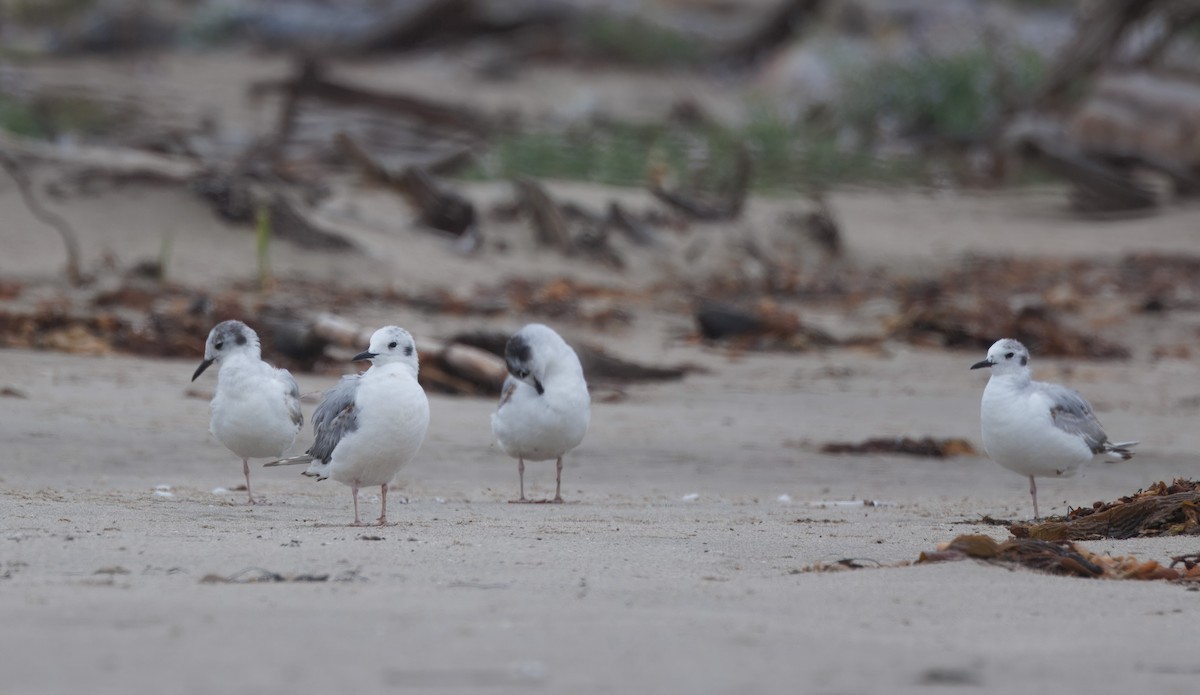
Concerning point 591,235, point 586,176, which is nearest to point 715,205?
point 586,176

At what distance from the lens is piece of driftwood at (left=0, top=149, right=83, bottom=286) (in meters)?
11.8

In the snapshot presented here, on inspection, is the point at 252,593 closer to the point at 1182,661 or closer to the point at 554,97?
the point at 1182,661

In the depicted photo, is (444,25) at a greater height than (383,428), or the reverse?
(444,25)

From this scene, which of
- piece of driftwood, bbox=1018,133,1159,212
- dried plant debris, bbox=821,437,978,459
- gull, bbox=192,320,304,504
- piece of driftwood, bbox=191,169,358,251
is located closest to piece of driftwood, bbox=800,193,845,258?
piece of driftwood, bbox=1018,133,1159,212

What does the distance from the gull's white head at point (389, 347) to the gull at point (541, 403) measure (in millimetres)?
1040

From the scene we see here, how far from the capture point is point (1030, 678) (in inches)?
140

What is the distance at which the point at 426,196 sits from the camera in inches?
597

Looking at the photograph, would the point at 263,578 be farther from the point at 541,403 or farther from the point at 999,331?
the point at 999,331

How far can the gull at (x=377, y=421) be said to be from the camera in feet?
19.8

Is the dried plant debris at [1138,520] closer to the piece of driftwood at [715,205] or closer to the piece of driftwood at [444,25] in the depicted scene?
the piece of driftwood at [715,205]

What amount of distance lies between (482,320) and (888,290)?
14.9 feet

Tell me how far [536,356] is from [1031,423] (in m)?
2.28

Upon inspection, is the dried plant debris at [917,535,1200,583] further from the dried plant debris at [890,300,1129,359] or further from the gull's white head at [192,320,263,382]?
the dried plant debris at [890,300,1129,359]

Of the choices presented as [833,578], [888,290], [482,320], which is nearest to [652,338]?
[482,320]
